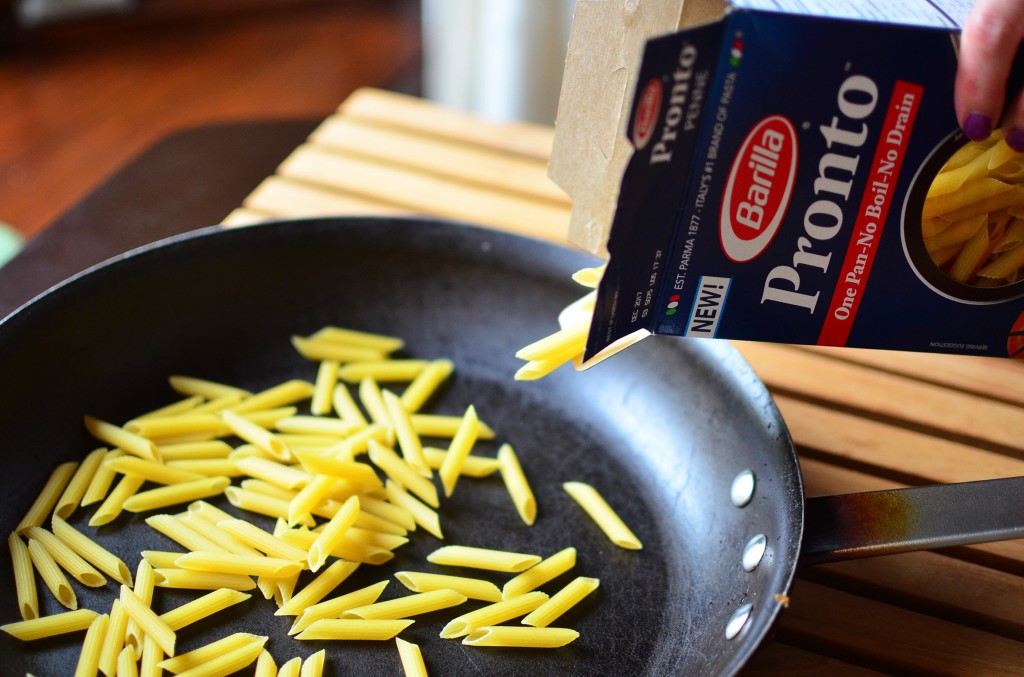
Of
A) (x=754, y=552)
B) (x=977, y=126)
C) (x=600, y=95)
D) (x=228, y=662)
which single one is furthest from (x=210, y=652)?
(x=977, y=126)

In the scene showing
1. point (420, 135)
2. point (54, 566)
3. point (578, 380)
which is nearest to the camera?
point (54, 566)

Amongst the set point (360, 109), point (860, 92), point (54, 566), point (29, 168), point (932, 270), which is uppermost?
point (860, 92)

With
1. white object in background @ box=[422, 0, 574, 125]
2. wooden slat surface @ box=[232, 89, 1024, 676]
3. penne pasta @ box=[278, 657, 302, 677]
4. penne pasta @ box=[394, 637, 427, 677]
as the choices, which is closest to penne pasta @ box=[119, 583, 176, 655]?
penne pasta @ box=[278, 657, 302, 677]

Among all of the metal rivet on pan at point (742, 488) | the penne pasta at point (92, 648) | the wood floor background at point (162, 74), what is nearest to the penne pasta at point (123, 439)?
the penne pasta at point (92, 648)

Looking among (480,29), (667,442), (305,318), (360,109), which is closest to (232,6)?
(480,29)

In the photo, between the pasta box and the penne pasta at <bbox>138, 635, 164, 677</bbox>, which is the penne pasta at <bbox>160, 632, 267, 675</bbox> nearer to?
the penne pasta at <bbox>138, 635, 164, 677</bbox>

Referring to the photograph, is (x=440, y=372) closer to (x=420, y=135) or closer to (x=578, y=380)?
(x=578, y=380)
